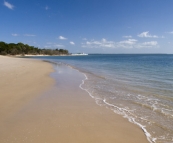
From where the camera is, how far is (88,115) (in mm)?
4773

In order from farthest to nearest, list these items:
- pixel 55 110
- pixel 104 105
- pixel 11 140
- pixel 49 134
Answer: pixel 104 105 → pixel 55 110 → pixel 49 134 → pixel 11 140

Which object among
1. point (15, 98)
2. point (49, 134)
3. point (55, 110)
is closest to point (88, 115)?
point (55, 110)

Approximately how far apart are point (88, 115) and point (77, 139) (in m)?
1.44

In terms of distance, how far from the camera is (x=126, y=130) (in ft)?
12.6

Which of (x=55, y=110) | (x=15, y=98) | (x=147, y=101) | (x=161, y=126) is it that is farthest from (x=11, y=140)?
(x=147, y=101)

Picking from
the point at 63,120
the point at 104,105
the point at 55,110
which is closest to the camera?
the point at 63,120

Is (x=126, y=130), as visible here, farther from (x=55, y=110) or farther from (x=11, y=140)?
(x=11, y=140)

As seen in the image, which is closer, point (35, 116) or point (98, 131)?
point (98, 131)

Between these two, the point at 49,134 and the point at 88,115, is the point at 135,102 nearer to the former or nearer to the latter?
the point at 88,115

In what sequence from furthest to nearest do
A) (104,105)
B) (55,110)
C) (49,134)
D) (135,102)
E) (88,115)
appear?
(135,102)
(104,105)
(55,110)
(88,115)
(49,134)

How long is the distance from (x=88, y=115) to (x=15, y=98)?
361 centimetres

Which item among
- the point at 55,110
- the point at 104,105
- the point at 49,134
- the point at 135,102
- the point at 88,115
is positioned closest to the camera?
the point at 49,134

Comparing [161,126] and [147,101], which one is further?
[147,101]

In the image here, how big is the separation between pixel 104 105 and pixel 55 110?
2.02m
